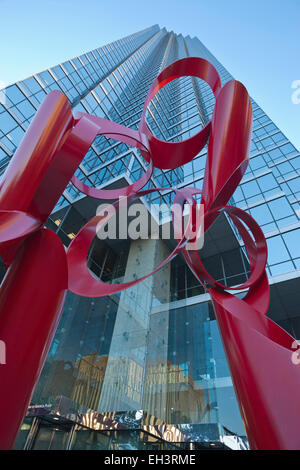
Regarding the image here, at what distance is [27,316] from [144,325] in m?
10.3

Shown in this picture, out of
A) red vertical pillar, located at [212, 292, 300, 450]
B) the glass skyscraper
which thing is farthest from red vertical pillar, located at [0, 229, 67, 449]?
the glass skyscraper

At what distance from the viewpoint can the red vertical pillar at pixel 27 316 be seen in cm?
270

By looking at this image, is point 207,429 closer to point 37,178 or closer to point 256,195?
point 37,178

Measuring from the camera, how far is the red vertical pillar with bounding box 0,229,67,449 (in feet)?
8.87

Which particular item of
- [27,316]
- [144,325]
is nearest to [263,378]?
[27,316]

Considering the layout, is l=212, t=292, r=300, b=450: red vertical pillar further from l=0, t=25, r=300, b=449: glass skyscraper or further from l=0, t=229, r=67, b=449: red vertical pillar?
l=0, t=25, r=300, b=449: glass skyscraper

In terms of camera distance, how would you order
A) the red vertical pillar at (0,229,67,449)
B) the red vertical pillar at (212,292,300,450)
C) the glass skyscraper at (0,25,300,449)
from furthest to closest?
the glass skyscraper at (0,25,300,449) → the red vertical pillar at (212,292,300,450) → the red vertical pillar at (0,229,67,449)

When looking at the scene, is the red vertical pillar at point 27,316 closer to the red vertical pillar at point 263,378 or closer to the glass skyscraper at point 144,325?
the red vertical pillar at point 263,378

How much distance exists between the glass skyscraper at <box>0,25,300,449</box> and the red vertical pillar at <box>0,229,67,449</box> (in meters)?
6.75

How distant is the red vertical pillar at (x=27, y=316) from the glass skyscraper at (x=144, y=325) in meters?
6.75

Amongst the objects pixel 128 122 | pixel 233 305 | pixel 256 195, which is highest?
pixel 128 122

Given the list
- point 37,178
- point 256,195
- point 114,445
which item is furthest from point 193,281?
point 37,178
